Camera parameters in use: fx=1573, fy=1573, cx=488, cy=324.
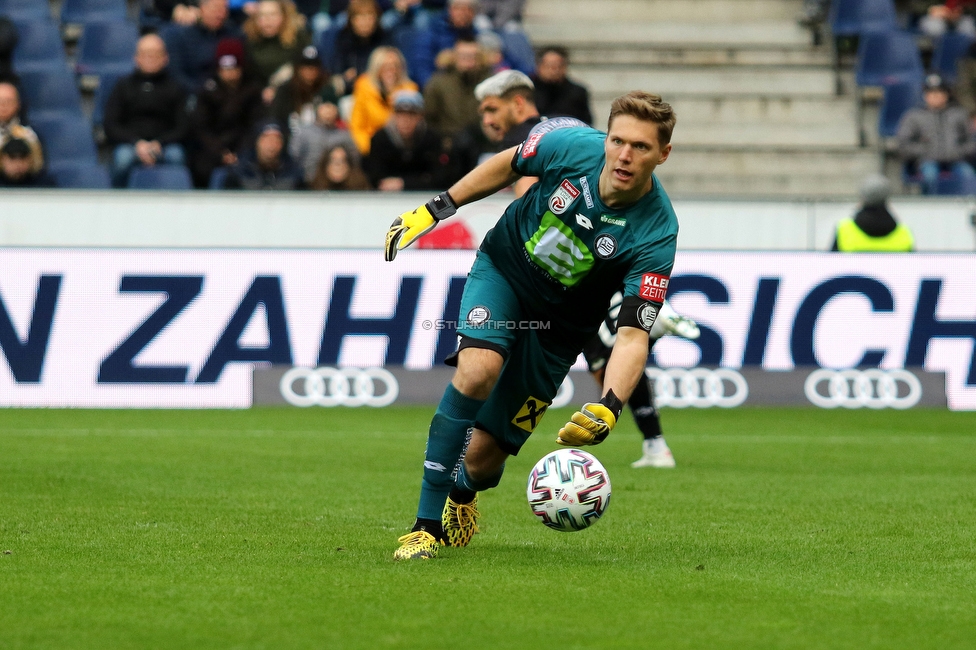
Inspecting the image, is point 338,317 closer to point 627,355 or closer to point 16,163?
point 16,163

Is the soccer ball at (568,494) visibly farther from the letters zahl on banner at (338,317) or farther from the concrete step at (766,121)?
the concrete step at (766,121)

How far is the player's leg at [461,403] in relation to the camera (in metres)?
6.78

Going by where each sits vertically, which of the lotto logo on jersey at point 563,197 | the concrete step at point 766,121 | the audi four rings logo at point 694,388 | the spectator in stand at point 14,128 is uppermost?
the lotto logo on jersey at point 563,197

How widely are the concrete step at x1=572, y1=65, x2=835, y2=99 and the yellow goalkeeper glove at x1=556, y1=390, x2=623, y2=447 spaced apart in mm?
15170

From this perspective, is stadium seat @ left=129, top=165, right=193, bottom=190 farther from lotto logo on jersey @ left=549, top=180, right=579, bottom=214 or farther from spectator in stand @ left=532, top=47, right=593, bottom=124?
lotto logo on jersey @ left=549, top=180, right=579, bottom=214

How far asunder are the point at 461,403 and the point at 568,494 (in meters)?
0.64

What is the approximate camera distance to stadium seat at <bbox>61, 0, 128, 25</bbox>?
64.9 ft

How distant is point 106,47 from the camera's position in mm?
19422

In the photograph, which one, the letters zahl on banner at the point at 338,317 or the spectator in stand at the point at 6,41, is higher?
the spectator in stand at the point at 6,41

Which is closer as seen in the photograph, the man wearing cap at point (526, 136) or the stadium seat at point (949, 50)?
the man wearing cap at point (526, 136)

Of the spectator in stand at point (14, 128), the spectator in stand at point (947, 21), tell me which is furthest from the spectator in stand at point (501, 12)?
the spectator in stand at point (14, 128)

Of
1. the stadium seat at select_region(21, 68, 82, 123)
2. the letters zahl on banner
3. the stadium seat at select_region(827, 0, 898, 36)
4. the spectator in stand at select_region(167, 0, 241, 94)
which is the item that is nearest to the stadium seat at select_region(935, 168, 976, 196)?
the letters zahl on banner

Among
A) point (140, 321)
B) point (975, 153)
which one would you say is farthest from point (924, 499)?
point (975, 153)

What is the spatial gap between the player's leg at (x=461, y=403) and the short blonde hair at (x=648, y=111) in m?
1.00
